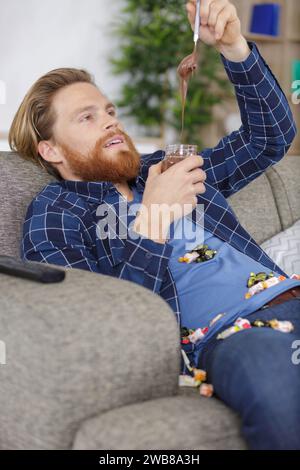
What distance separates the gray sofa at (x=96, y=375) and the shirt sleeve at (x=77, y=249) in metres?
0.20

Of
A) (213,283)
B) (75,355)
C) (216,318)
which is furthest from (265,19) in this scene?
(75,355)

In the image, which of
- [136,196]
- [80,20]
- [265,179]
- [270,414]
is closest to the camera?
[270,414]

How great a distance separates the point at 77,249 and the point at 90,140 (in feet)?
1.40

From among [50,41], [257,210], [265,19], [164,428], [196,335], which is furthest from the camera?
[265,19]

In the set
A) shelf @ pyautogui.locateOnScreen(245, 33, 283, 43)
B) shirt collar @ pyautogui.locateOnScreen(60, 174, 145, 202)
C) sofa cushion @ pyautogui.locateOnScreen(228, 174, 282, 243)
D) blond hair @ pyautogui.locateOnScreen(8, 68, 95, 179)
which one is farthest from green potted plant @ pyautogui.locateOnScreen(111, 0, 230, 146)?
shirt collar @ pyautogui.locateOnScreen(60, 174, 145, 202)

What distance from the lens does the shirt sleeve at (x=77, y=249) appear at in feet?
4.62

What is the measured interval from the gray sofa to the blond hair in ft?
2.62

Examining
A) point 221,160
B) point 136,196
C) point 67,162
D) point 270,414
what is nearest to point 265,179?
point 221,160

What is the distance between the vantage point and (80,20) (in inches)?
178

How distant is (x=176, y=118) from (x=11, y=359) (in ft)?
12.4

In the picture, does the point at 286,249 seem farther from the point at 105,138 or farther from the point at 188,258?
the point at 105,138

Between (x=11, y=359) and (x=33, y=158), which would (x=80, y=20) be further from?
(x=11, y=359)

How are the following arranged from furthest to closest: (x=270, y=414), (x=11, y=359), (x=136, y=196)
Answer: (x=136, y=196), (x=11, y=359), (x=270, y=414)

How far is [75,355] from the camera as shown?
105 cm
